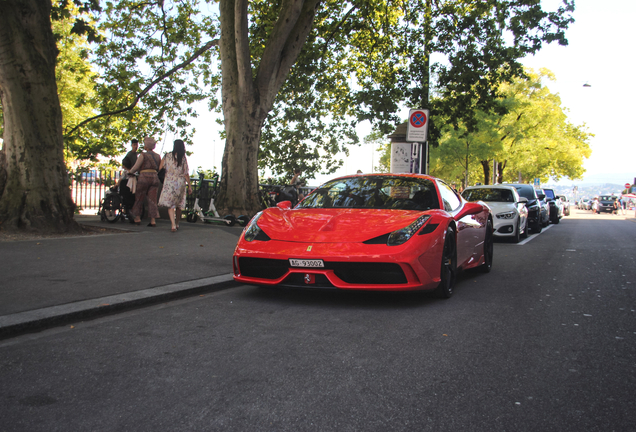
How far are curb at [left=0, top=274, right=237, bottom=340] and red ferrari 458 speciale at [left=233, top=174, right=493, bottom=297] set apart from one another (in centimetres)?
59

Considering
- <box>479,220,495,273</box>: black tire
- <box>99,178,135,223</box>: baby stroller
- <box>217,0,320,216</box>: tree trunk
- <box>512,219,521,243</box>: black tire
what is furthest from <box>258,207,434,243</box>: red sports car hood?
<box>512,219,521,243</box>: black tire

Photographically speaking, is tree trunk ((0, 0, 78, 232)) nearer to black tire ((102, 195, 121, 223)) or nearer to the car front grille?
black tire ((102, 195, 121, 223))

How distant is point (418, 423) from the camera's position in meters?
2.52

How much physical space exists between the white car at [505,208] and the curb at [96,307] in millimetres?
8781

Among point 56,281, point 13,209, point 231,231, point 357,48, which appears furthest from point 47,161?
point 357,48

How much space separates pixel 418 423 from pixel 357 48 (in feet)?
73.5

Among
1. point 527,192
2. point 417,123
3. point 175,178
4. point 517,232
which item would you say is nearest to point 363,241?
point 175,178

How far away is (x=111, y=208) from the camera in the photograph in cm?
1274

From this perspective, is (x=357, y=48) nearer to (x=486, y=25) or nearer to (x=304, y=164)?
(x=486, y=25)

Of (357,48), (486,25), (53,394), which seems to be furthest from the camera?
(357,48)

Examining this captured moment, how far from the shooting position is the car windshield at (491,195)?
13.9 metres

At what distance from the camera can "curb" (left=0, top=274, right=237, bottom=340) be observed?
4.04 meters

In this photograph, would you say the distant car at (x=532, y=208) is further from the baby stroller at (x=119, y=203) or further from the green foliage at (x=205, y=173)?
the baby stroller at (x=119, y=203)

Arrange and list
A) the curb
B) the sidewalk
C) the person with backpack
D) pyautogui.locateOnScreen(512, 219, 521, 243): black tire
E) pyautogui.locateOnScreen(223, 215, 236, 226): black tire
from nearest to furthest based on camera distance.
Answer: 1. the curb
2. the sidewalk
3. the person with backpack
4. pyautogui.locateOnScreen(223, 215, 236, 226): black tire
5. pyautogui.locateOnScreen(512, 219, 521, 243): black tire
